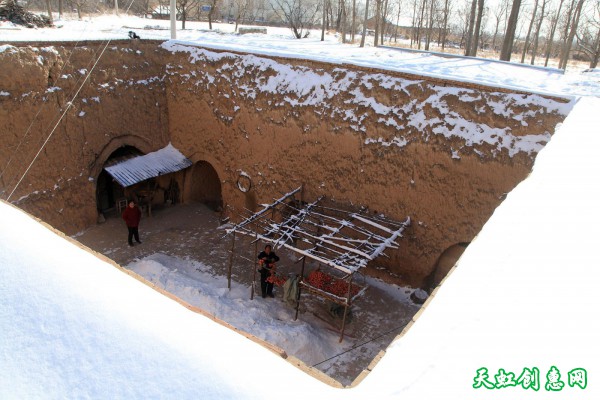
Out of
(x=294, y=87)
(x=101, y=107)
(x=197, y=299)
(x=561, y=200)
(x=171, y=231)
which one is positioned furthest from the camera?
(x=171, y=231)

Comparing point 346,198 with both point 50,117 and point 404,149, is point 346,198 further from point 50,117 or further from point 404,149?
point 50,117

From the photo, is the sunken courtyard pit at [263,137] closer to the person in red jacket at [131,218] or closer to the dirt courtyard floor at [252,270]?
the dirt courtyard floor at [252,270]

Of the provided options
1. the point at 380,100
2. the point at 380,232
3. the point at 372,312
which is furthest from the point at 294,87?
the point at 372,312

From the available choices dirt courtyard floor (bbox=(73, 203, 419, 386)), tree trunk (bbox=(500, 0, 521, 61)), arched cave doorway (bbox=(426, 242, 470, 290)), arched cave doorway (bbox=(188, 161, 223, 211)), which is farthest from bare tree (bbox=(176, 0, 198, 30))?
arched cave doorway (bbox=(426, 242, 470, 290))

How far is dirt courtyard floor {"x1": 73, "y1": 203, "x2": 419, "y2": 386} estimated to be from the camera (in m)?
6.40

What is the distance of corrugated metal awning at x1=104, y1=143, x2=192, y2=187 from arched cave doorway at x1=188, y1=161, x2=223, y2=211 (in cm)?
57

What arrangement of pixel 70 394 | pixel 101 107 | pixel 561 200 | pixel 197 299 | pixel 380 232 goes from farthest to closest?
1. pixel 101 107
2. pixel 380 232
3. pixel 197 299
4. pixel 561 200
5. pixel 70 394

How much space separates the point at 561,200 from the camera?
3416mm

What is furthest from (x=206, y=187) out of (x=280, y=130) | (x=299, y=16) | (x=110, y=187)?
(x=299, y=16)

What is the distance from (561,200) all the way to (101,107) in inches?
327

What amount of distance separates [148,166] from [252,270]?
11.1 ft

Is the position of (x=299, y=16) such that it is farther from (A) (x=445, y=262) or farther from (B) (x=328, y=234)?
(A) (x=445, y=262)

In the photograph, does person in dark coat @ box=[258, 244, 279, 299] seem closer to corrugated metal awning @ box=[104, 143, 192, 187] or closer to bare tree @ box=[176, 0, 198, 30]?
corrugated metal awning @ box=[104, 143, 192, 187]

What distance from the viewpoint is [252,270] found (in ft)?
27.7
